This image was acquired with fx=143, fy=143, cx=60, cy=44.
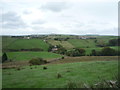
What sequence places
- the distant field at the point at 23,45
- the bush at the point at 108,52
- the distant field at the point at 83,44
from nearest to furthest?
the bush at the point at 108,52 → the distant field at the point at 23,45 → the distant field at the point at 83,44

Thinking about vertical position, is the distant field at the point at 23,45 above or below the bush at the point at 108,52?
above

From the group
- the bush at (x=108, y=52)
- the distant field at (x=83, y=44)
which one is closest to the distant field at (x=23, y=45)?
the distant field at (x=83, y=44)

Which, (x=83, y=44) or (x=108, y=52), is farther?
(x=83, y=44)

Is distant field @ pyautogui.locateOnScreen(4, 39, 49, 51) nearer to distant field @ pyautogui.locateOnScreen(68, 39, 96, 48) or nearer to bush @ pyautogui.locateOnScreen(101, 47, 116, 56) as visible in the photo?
distant field @ pyautogui.locateOnScreen(68, 39, 96, 48)

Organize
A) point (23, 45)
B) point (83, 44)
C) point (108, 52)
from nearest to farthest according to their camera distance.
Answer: point (108, 52) < point (23, 45) < point (83, 44)

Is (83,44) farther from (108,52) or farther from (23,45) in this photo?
(23,45)

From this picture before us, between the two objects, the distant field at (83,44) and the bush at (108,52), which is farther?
the distant field at (83,44)

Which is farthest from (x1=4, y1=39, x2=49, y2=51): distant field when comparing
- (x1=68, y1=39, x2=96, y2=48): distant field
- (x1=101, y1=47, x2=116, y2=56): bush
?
(x1=101, y1=47, x2=116, y2=56): bush

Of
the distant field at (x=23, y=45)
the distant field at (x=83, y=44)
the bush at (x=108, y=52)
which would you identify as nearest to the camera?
the bush at (x=108, y=52)

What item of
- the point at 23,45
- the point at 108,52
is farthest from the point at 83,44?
the point at 23,45

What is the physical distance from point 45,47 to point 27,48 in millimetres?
7727

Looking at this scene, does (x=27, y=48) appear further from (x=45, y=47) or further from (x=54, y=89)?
→ (x=54, y=89)

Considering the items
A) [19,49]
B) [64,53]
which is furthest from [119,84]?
[19,49]

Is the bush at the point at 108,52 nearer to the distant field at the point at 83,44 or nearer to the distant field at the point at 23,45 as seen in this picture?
the distant field at the point at 83,44
